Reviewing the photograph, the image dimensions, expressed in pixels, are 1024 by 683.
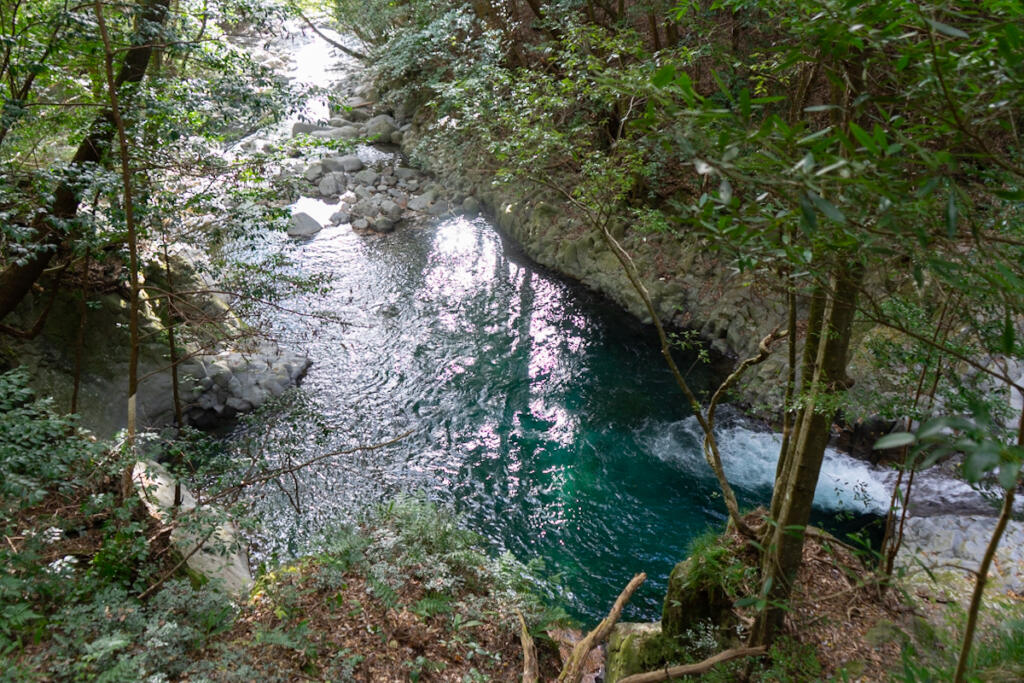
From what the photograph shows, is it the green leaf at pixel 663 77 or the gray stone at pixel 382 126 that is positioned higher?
the gray stone at pixel 382 126

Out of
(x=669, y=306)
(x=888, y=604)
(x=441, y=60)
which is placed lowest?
(x=888, y=604)

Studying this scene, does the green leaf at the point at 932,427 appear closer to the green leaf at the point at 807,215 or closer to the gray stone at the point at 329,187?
the green leaf at the point at 807,215

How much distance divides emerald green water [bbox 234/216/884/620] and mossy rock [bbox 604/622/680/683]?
86cm

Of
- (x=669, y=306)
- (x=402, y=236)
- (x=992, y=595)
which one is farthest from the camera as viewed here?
(x=402, y=236)

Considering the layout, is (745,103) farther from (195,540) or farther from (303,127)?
(303,127)

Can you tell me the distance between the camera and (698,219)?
1358 mm

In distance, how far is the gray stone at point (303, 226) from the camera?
495 inches

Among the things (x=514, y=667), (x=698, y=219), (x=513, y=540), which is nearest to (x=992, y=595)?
(x=514, y=667)

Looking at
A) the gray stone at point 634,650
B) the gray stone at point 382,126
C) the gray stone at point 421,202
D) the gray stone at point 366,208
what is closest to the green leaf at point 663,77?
the gray stone at point 634,650

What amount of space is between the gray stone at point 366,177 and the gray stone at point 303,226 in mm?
2278

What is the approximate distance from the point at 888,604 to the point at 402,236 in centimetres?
1127

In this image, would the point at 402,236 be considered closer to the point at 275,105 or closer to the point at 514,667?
the point at 275,105

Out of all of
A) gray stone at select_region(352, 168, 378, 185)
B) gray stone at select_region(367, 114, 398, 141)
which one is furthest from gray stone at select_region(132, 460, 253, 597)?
gray stone at select_region(367, 114, 398, 141)

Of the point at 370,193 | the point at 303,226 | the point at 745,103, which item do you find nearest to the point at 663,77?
the point at 745,103
